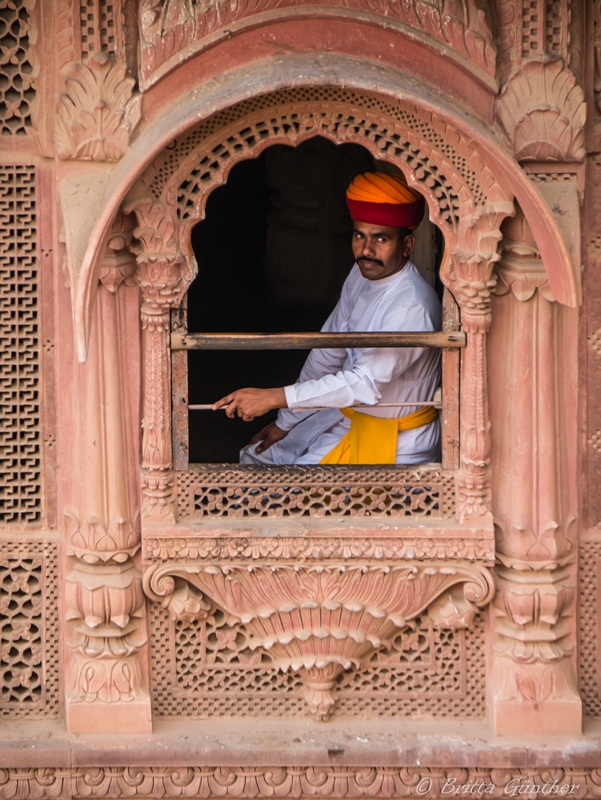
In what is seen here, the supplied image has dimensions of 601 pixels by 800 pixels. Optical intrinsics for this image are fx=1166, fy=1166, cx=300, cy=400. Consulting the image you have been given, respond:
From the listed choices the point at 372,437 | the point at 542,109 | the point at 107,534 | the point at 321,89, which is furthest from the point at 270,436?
the point at 542,109

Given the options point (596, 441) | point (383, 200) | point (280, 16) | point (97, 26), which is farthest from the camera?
point (383, 200)

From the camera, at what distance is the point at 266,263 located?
6.84m

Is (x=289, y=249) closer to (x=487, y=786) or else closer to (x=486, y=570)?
(x=486, y=570)

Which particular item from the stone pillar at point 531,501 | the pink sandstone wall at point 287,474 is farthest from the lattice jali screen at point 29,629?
the stone pillar at point 531,501

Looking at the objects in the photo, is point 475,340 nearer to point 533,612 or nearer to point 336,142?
point 336,142

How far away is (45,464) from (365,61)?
186 cm

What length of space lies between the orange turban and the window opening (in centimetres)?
166

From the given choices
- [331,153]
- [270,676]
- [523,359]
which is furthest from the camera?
[331,153]

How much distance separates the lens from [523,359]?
4184 millimetres

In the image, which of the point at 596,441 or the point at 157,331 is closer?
the point at 157,331

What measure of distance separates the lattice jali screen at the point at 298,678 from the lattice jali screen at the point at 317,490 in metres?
0.44

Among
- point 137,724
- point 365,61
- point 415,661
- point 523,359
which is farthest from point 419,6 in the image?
point 137,724

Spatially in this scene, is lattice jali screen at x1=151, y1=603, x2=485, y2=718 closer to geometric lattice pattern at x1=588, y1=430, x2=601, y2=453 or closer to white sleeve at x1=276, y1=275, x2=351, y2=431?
geometric lattice pattern at x1=588, y1=430, x2=601, y2=453

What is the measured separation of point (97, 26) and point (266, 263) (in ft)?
9.58
